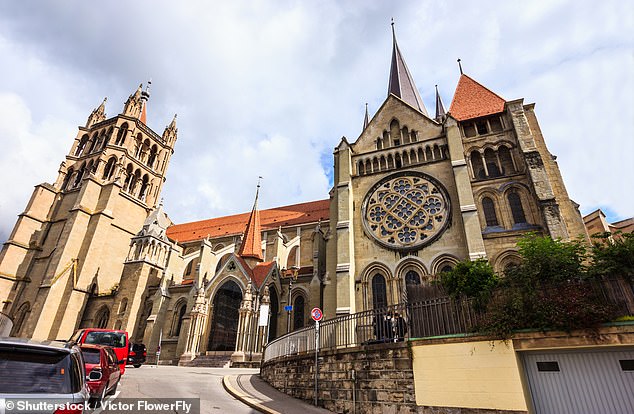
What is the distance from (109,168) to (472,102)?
37221 millimetres

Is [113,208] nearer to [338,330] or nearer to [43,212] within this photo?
[43,212]

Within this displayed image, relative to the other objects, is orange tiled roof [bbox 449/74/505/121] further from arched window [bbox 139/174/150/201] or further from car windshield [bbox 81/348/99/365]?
arched window [bbox 139/174/150/201]

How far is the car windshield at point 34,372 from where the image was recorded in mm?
3078

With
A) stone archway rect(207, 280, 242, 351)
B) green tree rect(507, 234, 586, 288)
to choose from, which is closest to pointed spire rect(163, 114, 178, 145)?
stone archway rect(207, 280, 242, 351)

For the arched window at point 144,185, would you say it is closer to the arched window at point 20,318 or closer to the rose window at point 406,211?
the arched window at point 20,318

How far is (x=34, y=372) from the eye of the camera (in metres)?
3.24

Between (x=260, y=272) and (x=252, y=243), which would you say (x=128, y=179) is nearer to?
(x=252, y=243)

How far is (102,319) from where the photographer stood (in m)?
28.2

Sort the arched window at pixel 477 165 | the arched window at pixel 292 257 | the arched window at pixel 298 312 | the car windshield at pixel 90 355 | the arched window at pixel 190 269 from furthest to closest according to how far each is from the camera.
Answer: the arched window at pixel 190 269 → the arched window at pixel 292 257 → the arched window at pixel 298 312 → the arched window at pixel 477 165 → the car windshield at pixel 90 355

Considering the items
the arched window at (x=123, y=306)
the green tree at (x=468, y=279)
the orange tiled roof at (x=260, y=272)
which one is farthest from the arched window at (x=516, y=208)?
the arched window at (x=123, y=306)

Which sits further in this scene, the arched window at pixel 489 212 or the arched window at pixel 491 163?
the arched window at pixel 491 163

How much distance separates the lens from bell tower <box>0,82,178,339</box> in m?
27.9

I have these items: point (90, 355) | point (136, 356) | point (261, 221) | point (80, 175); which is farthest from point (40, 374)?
point (80, 175)

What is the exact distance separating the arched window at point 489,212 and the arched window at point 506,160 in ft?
6.75
